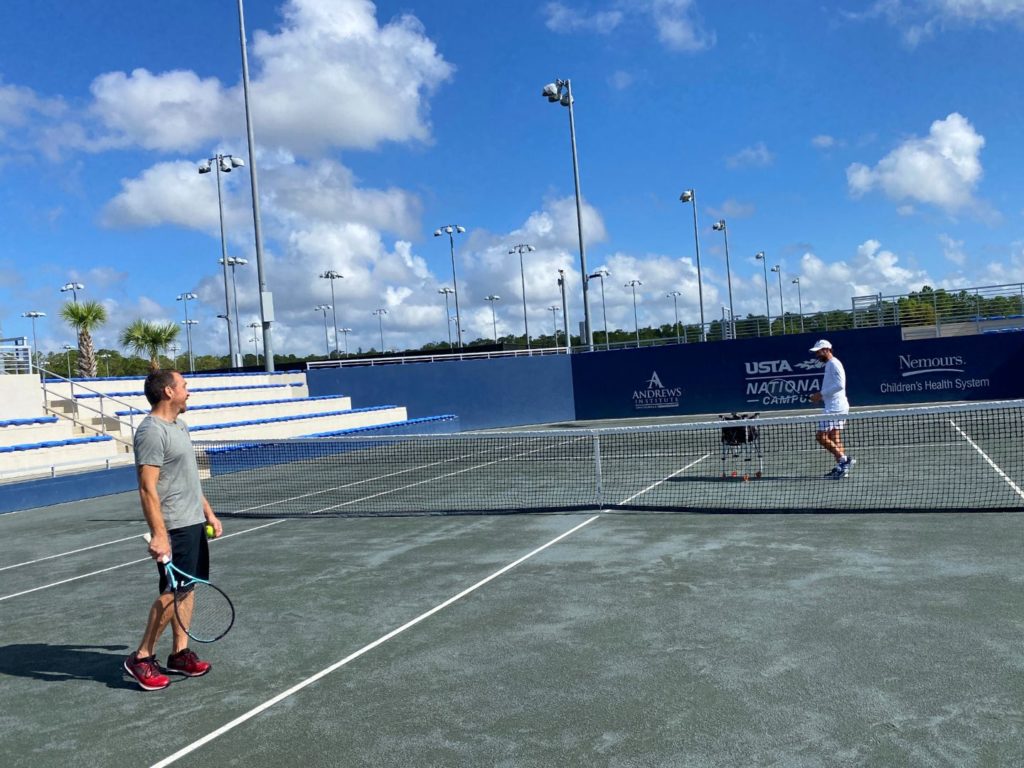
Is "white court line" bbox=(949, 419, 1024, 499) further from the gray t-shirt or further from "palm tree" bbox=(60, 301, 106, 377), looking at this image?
"palm tree" bbox=(60, 301, 106, 377)

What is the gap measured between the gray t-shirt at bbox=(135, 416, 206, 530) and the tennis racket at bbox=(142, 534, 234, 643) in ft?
0.66

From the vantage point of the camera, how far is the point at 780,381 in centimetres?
2720

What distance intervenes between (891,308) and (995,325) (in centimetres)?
424

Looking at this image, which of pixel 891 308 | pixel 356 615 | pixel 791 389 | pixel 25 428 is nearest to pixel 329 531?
pixel 356 615

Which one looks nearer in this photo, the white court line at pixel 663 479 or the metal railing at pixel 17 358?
the white court line at pixel 663 479

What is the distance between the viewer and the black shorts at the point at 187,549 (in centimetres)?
466

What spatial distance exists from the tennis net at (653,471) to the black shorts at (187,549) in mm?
5638

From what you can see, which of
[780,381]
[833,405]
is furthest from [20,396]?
[780,381]

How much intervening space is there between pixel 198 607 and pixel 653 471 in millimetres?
8773

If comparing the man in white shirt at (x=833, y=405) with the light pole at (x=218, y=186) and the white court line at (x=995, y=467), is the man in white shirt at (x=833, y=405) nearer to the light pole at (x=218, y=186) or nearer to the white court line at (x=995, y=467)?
the white court line at (x=995, y=467)

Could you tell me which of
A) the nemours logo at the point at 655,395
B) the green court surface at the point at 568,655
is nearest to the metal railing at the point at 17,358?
the green court surface at the point at 568,655

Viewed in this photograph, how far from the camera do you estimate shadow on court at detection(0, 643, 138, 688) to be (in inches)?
196

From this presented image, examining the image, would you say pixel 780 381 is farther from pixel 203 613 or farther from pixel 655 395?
pixel 203 613

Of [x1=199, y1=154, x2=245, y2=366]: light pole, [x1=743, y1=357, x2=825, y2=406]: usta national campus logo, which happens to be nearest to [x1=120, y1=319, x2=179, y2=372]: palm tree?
[x1=199, y1=154, x2=245, y2=366]: light pole
